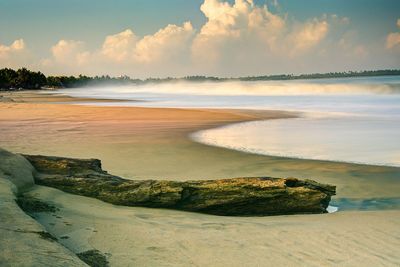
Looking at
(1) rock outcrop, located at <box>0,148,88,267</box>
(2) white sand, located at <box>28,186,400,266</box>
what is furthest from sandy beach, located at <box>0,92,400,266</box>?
(1) rock outcrop, located at <box>0,148,88,267</box>

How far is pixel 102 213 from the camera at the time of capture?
480 cm

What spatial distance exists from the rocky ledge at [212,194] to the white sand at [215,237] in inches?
9.6

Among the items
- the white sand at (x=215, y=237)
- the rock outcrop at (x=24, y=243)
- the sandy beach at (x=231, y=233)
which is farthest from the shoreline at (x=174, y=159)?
the rock outcrop at (x=24, y=243)

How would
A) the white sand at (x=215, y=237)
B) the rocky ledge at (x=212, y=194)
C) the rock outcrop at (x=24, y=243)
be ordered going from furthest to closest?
the rocky ledge at (x=212, y=194), the white sand at (x=215, y=237), the rock outcrop at (x=24, y=243)

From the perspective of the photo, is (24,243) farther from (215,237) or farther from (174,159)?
(174,159)

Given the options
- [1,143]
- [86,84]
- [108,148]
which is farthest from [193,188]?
[86,84]

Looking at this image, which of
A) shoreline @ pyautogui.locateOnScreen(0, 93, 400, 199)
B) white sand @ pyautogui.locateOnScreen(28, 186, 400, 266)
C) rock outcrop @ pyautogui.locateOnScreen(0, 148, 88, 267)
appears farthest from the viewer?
shoreline @ pyautogui.locateOnScreen(0, 93, 400, 199)

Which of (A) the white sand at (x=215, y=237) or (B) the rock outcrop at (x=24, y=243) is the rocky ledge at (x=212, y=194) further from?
(B) the rock outcrop at (x=24, y=243)

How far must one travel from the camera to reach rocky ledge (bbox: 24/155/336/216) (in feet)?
18.1

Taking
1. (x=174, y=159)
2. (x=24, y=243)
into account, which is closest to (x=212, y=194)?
(x=24, y=243)

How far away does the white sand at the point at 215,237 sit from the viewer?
3.77 metres

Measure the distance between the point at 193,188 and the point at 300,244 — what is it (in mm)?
1725

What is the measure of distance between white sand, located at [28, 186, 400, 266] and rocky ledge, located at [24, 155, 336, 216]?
9.6 inches

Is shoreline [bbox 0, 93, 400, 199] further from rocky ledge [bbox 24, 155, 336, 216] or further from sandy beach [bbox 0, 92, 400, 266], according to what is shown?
rocky ledge [bbox 24, 155, 336, 216]
